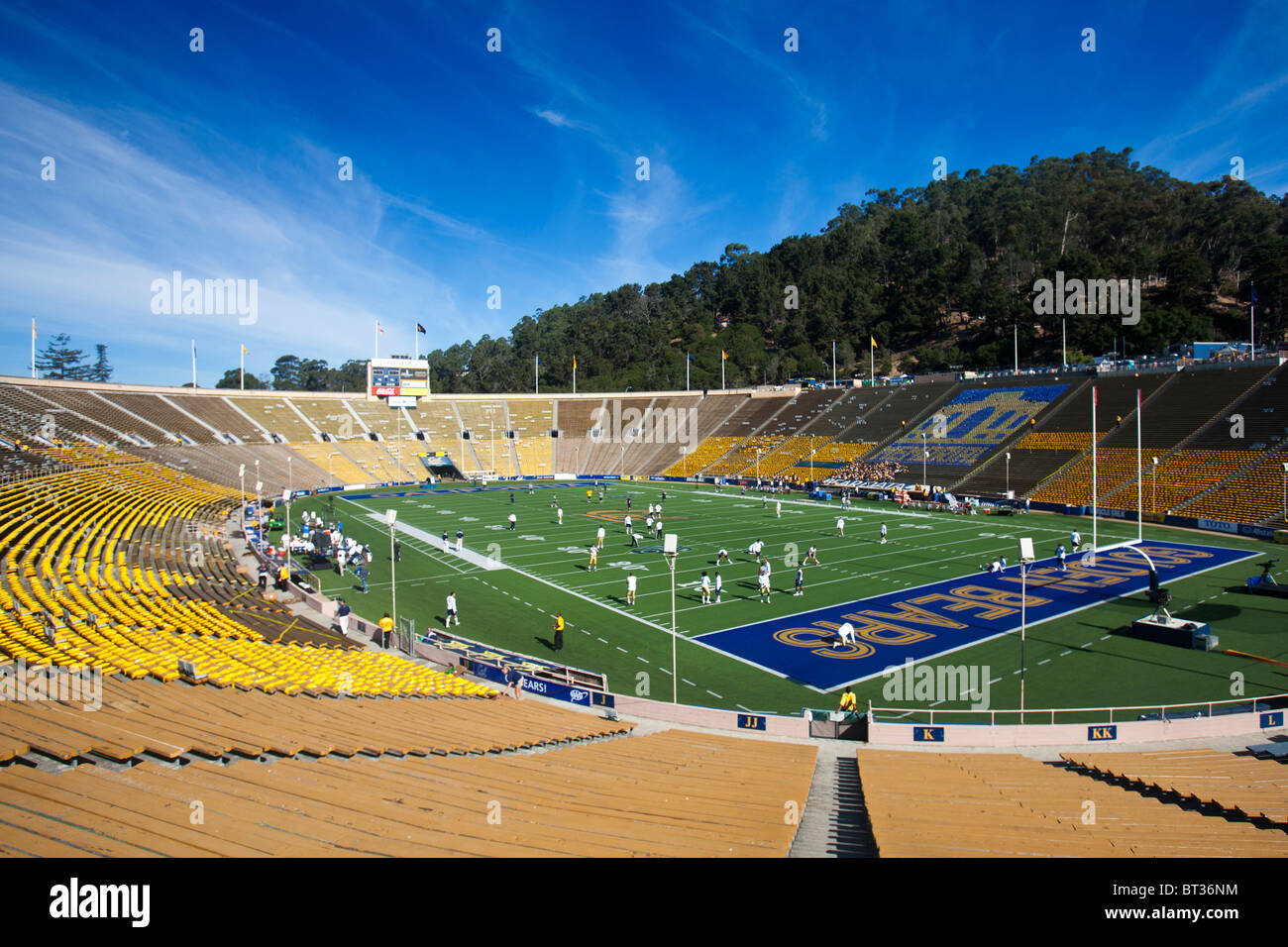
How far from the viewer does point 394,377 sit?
274ft

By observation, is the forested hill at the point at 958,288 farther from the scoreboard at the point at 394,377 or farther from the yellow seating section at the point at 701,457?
the scoreboard at the point at 394,377

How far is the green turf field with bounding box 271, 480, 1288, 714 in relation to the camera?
16875 mm

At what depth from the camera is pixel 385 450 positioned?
78.7 m

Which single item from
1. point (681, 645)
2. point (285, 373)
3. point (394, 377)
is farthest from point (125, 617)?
point (285, 373)

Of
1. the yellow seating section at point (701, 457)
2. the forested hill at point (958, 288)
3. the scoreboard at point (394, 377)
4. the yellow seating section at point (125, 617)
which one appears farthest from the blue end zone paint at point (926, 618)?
the scoreboard at point (394, 377)

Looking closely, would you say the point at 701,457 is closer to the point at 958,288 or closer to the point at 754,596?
the point at 958,288

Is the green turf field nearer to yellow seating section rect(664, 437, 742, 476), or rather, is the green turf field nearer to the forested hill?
yellow seating section rect(664, 437, 742, 476)

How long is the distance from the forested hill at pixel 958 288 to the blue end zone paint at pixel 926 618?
2354 inches

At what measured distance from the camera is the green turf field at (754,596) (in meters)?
16.9

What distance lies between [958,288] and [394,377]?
8085 centimetres

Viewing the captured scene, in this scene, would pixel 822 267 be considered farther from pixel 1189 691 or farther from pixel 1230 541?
pixel 1189 691

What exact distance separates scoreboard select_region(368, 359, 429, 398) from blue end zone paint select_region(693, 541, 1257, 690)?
70996 millimetres
